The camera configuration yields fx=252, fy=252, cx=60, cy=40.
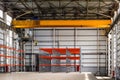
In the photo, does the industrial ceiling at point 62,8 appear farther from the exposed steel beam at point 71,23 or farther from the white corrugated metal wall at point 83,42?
the exposed steel beam at point 71,23

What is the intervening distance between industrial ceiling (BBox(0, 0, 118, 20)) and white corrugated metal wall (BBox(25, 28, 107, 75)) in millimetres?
1611

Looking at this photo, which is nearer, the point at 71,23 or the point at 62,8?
the point at 71,23

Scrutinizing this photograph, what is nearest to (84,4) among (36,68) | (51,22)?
(51,22)

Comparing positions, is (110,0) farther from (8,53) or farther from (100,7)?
(8,53)

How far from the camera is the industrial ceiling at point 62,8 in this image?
21.1m

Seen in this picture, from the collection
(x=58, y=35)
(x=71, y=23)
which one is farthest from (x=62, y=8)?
(x=58, y=35)

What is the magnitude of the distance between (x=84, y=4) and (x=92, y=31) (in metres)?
5.43

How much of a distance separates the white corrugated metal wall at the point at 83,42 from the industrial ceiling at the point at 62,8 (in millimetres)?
1611

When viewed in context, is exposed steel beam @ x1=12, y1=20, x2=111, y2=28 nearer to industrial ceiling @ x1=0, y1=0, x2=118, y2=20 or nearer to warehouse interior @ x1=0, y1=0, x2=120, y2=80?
warehouse interior @ x1=0, y1=0, x2=120, y2=80

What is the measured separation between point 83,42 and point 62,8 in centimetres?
535

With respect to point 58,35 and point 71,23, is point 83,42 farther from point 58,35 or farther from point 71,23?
point 71,23

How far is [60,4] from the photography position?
21984mm

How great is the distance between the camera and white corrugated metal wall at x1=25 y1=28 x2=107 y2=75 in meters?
26.3

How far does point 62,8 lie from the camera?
2289 centimetres
